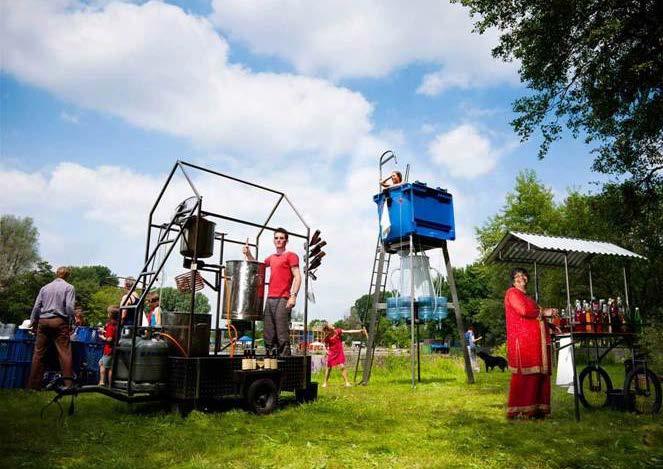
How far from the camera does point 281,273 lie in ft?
27.1

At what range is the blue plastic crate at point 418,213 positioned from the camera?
12.5 metres

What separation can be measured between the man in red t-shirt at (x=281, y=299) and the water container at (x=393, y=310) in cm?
495

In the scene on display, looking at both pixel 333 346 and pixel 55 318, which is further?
pixel 333 346

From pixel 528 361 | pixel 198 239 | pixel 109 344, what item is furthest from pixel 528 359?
pixel 109 344

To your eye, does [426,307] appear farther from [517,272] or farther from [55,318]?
[55,318]

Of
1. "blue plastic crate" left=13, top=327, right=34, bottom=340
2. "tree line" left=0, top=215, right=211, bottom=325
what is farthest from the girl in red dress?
"tree line" left=0, top=215, right=211, bottom=325

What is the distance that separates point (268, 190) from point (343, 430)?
466 centimetres

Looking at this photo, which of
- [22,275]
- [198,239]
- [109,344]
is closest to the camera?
[198,239]

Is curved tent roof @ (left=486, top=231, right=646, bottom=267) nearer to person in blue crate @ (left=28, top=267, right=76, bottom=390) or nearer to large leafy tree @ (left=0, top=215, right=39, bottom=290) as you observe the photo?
person in blue crate @ (left=28, top=267, right=76, bottom=390)

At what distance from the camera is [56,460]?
14.9 feet

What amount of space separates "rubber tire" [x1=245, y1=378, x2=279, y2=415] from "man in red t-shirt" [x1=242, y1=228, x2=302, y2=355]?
2.50 feet

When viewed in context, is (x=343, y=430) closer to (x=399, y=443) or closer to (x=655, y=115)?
(x=399, y=443)

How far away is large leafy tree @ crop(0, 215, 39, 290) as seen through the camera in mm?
53250

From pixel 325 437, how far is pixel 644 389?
543cm
